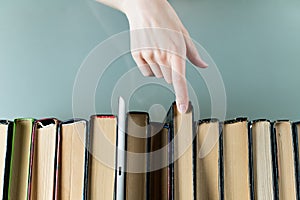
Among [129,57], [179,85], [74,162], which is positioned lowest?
[74,162]

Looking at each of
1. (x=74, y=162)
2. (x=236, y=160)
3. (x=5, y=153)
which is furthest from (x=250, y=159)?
(x=5, y=153)

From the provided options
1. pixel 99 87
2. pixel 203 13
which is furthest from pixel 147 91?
pixel 203 13

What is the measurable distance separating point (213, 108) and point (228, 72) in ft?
0.46

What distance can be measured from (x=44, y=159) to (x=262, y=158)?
0.33 meters

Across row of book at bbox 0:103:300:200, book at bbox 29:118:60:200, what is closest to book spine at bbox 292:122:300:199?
row of book at bbox 0:103:300:200

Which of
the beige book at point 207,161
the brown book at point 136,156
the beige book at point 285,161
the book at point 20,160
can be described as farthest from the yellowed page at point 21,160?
the beige book at point 285,161

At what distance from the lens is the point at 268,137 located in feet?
2.39

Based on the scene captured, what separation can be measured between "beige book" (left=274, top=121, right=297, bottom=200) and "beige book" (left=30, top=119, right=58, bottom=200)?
34cm

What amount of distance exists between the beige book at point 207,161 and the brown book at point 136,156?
0.26 feet

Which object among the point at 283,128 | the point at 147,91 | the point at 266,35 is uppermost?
the point at 266,35

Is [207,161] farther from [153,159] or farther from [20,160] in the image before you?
[20,160]

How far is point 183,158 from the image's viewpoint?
0.70 meters

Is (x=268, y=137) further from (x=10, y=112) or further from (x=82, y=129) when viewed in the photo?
(x=10, y=112)

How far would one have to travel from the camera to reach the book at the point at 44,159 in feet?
2.29
